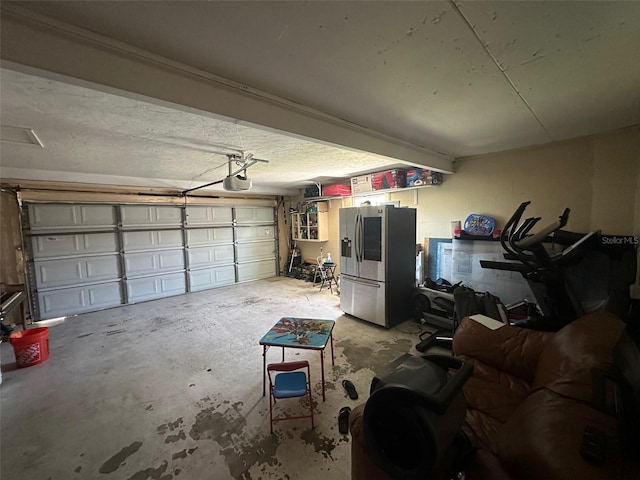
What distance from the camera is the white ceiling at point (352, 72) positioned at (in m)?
1.07

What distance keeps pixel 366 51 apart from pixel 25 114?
2.63 metres

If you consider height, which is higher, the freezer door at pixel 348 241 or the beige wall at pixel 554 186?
the beige wall at pixel 554 186

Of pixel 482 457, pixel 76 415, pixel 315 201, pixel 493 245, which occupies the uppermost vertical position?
pixel 315 201

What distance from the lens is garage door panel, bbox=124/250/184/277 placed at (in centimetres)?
529

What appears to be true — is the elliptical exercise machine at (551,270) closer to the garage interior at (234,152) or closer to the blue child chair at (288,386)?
the garage interior at (234,152)

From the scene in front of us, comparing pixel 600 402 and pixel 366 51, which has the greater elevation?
pixel 366 51

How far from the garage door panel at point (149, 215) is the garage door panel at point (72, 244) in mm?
434

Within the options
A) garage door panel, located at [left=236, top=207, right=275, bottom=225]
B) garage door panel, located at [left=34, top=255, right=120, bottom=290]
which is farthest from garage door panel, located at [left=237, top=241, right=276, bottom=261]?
garage door panel, located at [left=34, top=255, right=120, bottom=290]

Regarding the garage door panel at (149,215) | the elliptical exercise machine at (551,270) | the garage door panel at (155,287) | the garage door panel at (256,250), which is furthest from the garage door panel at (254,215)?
the elliptical exercise machine at (551,270)

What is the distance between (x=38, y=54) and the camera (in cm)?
107

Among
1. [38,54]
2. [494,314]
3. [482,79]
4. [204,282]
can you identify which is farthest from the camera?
[204,282]

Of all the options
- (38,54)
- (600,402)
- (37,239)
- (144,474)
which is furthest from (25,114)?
(600,402)

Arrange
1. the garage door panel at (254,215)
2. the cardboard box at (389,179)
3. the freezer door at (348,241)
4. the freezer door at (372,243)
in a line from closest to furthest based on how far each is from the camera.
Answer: the freezer door at (372,243), the freezer door at (348,241), the cardboard box at (389,179), the garage door panel at (254,215)

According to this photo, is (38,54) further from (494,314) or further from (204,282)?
(204,282)
